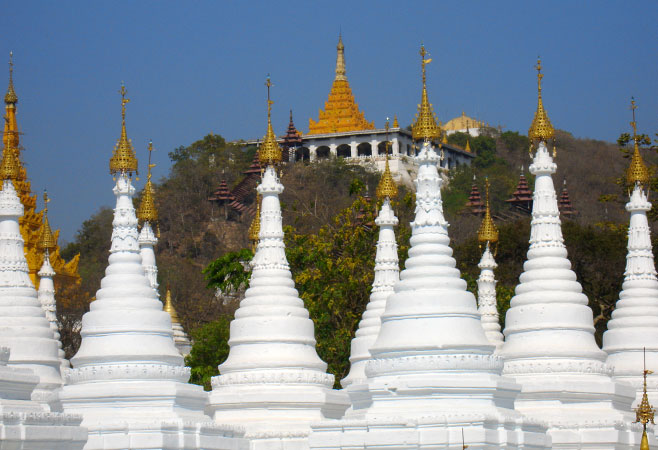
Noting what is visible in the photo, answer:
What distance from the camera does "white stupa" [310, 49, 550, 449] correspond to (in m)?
23.5

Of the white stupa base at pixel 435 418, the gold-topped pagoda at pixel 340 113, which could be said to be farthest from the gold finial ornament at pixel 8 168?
the gold-topped pagoda at pixel 340 113

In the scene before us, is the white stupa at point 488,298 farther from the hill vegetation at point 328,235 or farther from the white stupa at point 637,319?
the hill vegetation at point 328,235

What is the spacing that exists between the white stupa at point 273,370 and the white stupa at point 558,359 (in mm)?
3881

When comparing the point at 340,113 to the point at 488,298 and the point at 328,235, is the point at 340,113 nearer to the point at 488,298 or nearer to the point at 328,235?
the point at 328,235

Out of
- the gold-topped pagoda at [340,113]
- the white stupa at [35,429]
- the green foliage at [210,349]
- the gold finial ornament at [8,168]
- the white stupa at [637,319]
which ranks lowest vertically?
the white stupa at [35,429]

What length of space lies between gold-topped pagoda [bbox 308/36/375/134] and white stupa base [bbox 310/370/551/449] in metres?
87.3

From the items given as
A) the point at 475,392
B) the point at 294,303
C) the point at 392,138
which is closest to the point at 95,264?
the point at 392,138

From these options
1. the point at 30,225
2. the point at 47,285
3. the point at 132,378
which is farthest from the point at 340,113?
the point at 132,378

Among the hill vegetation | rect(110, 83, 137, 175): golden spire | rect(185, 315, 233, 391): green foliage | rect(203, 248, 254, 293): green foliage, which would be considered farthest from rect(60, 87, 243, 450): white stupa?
rect(203, 248, 254, 293): green foliage

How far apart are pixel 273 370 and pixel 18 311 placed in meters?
5.88

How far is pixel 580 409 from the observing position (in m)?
27.9

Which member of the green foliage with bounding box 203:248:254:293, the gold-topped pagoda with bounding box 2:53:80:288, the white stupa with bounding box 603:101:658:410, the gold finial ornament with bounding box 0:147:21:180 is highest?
the gold-topped pagoda with bounding box 2:53:80:288

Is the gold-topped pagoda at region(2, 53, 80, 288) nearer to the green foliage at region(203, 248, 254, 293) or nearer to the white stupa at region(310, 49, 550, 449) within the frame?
the green foliage at region(203, 248, 254, 293)

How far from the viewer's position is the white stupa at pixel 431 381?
77.0 ft
